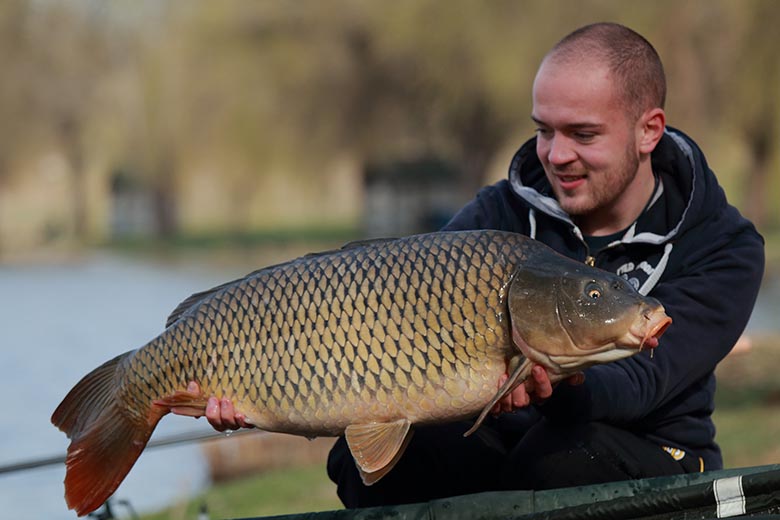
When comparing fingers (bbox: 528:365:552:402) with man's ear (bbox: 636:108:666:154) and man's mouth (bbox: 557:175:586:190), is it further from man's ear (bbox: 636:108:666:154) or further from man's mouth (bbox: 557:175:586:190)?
man's ear (bbox: 636:108:666:154)

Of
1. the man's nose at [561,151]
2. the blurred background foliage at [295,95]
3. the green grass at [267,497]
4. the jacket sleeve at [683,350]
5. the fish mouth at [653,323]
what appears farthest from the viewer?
the blurred background foliage at [295,95]

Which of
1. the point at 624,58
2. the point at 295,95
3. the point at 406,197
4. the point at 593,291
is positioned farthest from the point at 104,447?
the point at 406,197

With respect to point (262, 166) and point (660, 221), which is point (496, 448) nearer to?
point (660, 221)

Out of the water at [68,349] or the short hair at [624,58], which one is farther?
the water at [68,349]

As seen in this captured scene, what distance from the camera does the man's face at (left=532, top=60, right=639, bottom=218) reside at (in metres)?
2.00

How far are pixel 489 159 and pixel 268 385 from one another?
12704mm

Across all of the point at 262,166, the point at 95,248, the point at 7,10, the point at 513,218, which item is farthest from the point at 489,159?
the point at 513,218

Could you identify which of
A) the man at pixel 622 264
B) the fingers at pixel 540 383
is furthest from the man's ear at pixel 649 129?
the fingers at pixel 540 383

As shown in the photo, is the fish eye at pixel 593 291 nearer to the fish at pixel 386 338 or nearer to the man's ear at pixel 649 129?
the fish at pixel 386 338

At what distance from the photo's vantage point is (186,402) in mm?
1775

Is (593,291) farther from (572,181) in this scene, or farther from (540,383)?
(572,181)

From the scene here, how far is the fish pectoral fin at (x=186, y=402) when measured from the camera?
176cm

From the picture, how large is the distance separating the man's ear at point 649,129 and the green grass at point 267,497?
2008 millimetres

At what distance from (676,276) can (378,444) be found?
698 mm
